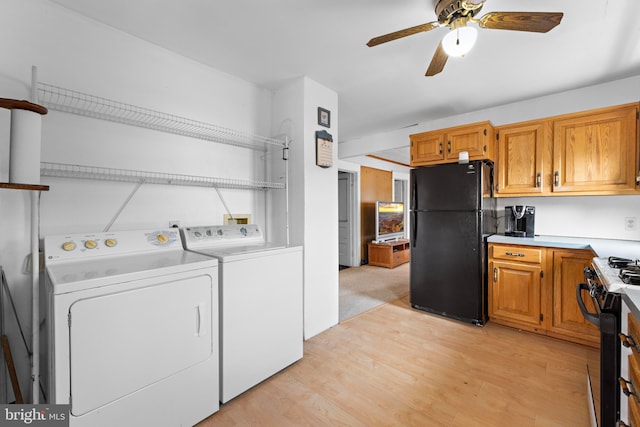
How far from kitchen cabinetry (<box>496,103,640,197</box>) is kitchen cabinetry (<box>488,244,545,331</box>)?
632 mm

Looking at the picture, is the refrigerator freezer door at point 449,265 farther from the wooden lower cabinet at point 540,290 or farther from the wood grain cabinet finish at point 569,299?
the wood grain cabinet finish at point 569,299

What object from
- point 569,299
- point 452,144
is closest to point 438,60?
point 452,144

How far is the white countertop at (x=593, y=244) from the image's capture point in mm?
1922

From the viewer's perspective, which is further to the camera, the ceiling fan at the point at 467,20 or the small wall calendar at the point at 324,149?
the small wall calendar at the point at 324,149

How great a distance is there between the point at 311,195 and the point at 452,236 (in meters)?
1.50

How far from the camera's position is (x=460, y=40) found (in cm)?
147

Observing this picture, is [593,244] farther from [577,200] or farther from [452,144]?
[452,144]

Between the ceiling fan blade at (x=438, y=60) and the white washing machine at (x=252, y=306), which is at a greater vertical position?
the ceiling fan blade at (x=438, y=60)

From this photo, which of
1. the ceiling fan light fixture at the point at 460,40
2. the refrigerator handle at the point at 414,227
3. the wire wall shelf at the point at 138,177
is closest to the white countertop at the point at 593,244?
the refrigerator handle at the point at 414,227

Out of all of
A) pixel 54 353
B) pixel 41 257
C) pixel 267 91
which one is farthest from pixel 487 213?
pixel 41 257

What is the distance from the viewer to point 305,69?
2.32 m

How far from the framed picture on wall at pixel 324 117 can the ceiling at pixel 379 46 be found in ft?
0.82

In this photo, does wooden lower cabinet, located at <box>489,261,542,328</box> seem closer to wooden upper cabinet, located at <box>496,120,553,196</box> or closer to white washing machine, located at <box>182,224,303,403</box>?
wooden upper cabinet, located at <box>496,120,553,196</box>

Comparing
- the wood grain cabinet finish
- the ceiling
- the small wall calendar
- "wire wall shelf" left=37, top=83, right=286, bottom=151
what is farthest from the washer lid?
the wood grain cabinet finish
